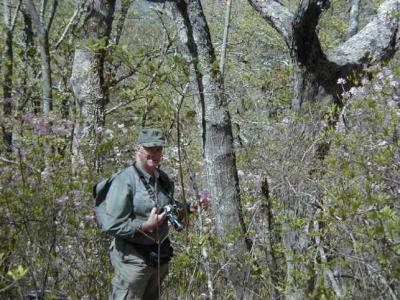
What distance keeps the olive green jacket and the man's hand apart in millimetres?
78

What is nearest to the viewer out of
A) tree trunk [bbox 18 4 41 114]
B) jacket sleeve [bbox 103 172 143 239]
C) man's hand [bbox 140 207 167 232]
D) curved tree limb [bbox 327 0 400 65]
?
man's hand [bbox 140 207 167 232]

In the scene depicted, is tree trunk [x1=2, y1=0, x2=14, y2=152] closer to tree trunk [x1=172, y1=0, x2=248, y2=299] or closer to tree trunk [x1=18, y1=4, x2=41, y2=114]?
tree trunk [x1=18, y1=4, x2=41, y2=114]

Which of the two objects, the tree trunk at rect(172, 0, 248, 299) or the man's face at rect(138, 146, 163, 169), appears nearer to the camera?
the man's face at rect(138, 146, 163, 169)

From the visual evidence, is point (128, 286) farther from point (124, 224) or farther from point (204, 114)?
point (204, 114)

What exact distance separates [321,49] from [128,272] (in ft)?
9.33

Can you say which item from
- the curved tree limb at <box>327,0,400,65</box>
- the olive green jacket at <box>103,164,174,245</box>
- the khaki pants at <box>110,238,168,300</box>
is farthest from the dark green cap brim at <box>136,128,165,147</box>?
the curved tree limb at <box>327,0,400,65</box>

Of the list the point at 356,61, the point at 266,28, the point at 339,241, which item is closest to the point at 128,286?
the point at 339,241

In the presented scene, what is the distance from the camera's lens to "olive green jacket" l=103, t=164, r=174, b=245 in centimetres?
369

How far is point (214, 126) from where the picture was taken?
15.2 feet

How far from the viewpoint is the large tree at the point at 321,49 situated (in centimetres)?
520

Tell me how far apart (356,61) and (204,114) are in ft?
5.91

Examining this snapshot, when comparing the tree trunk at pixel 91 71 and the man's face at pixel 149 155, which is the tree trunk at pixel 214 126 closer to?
the man's face at pixel 149 155

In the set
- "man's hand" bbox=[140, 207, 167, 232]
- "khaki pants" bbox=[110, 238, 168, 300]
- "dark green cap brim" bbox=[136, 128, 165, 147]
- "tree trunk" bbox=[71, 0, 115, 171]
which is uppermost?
"tree trunk" bbox=[71, 0, 115, 171]

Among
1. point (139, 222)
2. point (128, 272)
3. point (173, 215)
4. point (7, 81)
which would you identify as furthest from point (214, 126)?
point (7, 81)
